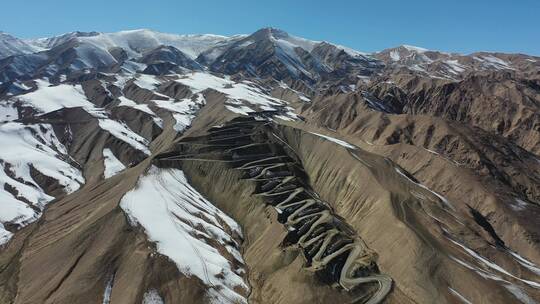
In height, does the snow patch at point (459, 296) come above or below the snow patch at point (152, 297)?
above

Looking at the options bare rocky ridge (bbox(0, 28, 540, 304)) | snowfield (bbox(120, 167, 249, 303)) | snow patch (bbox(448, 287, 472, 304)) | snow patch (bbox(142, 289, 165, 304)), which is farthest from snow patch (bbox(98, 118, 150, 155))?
snow patch (bbox(448, 287, 472, 304))

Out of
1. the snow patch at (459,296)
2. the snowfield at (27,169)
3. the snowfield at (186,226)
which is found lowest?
the snowfield at (27,169)

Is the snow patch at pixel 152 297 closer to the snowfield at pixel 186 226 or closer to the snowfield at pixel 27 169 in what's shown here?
the snowfield at pixel 186 226

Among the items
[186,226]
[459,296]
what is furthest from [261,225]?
[459,296]

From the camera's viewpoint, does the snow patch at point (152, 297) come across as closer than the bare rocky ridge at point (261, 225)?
Yes

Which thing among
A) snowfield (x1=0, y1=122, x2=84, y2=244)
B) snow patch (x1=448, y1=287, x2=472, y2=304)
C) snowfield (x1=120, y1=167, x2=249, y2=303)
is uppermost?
snow patch (x1=448, y1=287, x2=472, y2=304)

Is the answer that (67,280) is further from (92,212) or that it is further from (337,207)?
(337,207)

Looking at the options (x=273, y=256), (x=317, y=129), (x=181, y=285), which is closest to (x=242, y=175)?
(x=273, y=256)

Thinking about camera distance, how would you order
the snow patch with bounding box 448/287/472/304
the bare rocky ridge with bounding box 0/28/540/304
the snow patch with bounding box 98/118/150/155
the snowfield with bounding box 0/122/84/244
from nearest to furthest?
the snow patch with bounding box 448/287/472/304
the bare rocky ridge with bounding box 0/28/540/304
the snowfield with bounding box 0/122/84/244
the snow patch with bounding box 98/118/150/155

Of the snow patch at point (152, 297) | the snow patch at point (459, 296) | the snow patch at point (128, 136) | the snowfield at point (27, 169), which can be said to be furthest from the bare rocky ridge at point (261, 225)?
the snow patch at point (128, 136)

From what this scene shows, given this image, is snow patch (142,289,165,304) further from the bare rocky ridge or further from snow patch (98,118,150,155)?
snow patch (98,118,150,155)
